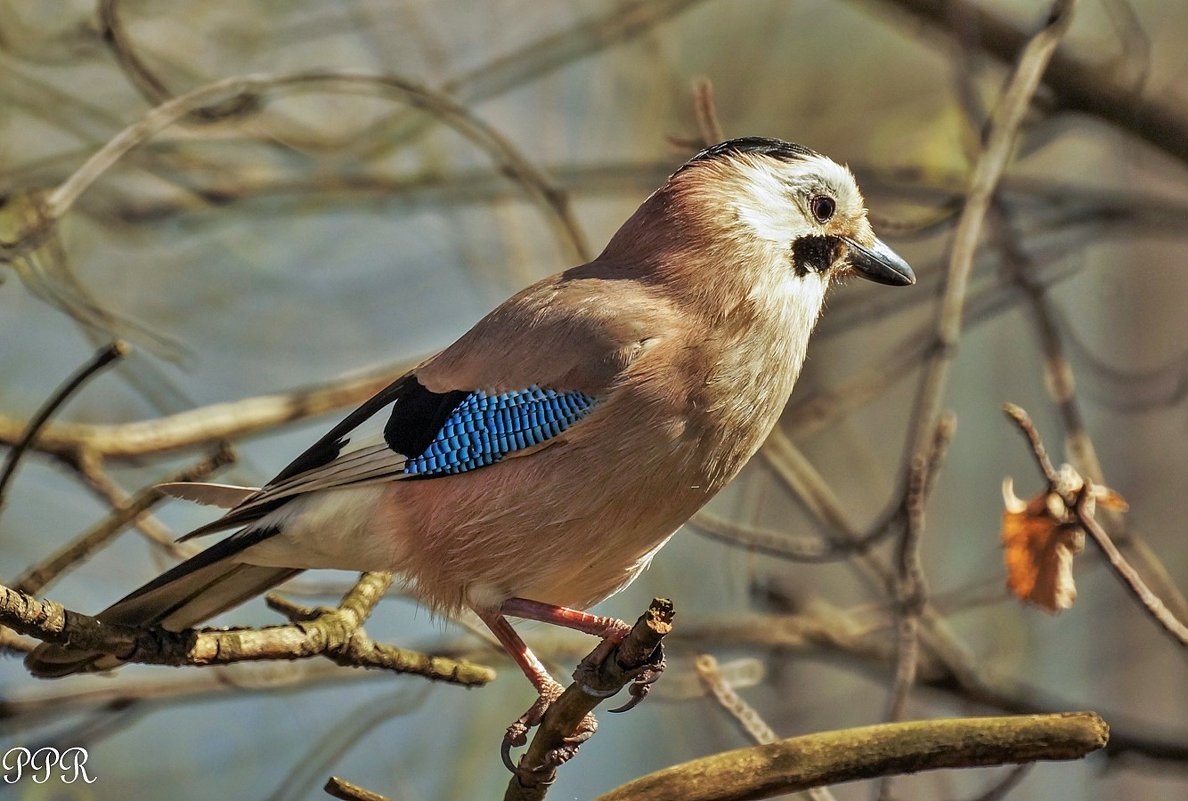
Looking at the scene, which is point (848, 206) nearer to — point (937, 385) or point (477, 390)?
point (937, 385)

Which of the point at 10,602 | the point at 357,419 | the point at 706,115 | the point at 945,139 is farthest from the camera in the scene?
the point at 945,139

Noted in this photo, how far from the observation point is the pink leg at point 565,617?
11.9 feet

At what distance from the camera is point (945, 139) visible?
7.31 meters

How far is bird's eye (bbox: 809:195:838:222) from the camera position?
423cm

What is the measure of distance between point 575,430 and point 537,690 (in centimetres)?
73

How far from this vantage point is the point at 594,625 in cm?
368

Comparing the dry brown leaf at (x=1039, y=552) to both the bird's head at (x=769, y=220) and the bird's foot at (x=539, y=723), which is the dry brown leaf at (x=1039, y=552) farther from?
the bird's foot at (x=539, y=723)

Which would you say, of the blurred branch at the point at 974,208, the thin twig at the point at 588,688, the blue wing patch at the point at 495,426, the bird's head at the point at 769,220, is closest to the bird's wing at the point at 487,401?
the blue wing patch at the point at 495,426

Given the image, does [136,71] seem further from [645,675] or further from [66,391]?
[645,675]

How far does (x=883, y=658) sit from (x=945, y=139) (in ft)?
9.07

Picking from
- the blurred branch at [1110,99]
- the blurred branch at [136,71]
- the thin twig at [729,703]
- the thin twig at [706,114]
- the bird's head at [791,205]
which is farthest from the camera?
the blurred branch at [1110,99]

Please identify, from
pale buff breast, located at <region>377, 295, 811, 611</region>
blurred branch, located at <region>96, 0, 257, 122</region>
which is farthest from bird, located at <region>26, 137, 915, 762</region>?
blurred branch, located at <region>96, 0, 257, 122</region>

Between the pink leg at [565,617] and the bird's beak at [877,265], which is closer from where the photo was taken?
the pink leg at [565,617]

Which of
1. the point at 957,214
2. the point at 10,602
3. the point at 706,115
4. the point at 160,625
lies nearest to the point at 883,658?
the point at 957,214
